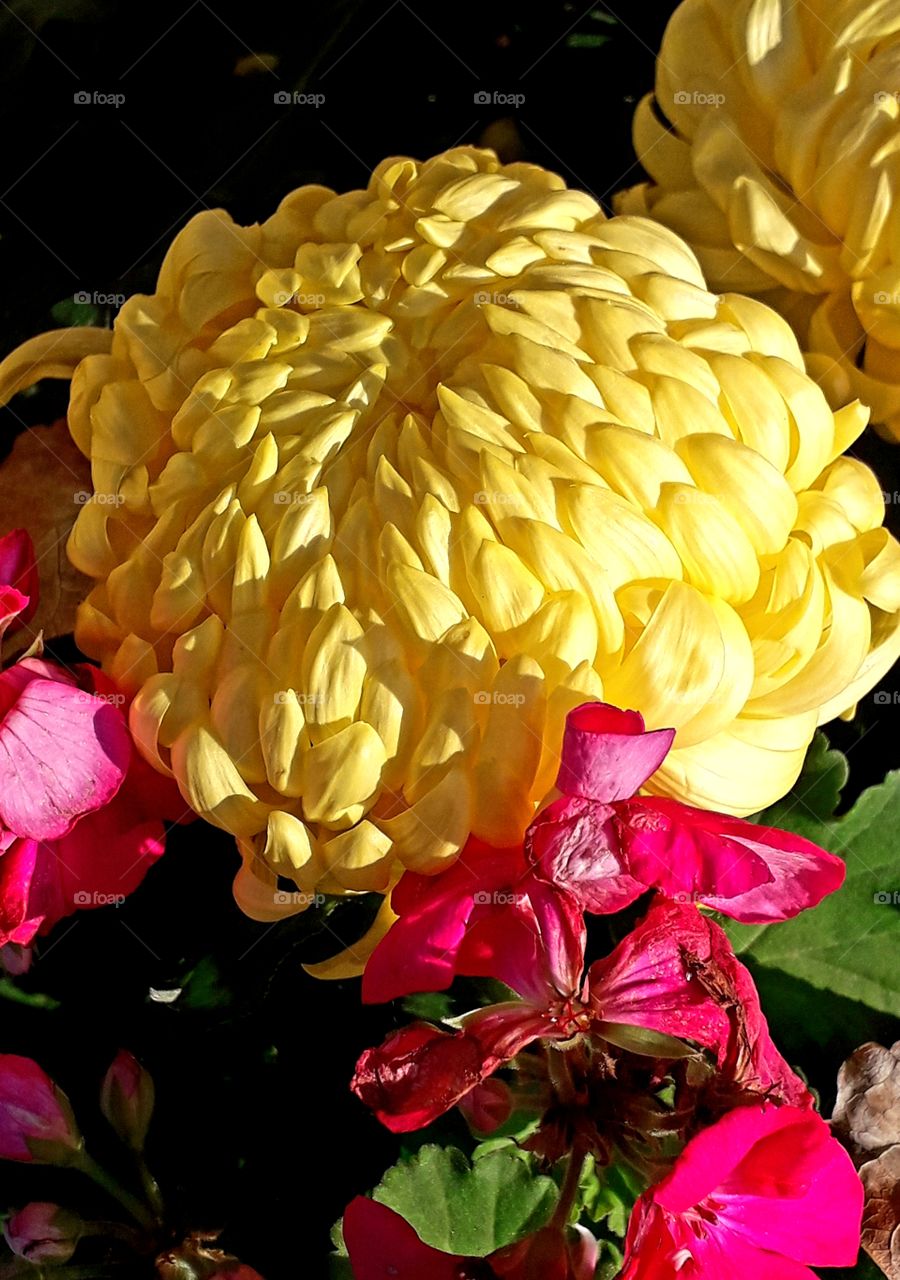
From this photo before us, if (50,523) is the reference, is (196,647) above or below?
above

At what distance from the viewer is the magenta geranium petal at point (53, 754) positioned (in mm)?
624

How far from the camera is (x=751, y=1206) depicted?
0.57 m

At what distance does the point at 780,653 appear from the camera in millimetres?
628

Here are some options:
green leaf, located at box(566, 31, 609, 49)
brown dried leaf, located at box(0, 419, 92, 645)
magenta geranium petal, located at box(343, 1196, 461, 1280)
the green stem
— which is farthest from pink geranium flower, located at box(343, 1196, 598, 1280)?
green leaf, located at box(566, 31, 609, 49)

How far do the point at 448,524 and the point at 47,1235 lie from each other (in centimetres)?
34

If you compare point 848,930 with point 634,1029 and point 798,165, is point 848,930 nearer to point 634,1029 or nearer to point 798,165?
point 634,1029

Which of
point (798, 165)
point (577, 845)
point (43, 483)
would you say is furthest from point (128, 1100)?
point (798, 165)

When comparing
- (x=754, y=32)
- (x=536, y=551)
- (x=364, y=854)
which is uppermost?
(x=754, y=32)

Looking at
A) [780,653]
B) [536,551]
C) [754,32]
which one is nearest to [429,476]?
[536,551]

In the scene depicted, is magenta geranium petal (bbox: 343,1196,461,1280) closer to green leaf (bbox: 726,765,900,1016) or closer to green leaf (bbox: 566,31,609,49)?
green leaf (bbox: 726,765,900,1016)

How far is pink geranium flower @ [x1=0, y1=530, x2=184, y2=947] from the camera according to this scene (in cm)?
63

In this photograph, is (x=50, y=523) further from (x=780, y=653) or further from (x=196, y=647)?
(x=780, y=653)

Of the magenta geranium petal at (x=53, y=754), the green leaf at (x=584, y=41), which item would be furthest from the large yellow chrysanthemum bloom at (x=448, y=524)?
the green leaf at (x=584, y=41)

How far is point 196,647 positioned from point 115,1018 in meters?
0.21
